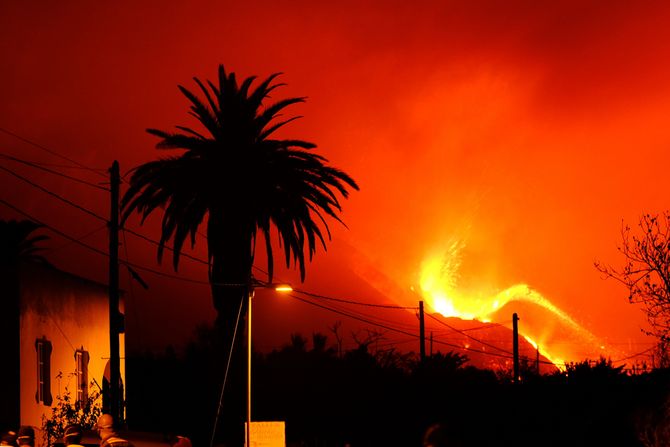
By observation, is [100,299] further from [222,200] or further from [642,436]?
[642,436]

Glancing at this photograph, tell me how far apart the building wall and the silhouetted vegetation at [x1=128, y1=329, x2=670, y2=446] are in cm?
399

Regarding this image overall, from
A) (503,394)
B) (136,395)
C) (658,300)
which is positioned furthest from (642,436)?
(136,395)

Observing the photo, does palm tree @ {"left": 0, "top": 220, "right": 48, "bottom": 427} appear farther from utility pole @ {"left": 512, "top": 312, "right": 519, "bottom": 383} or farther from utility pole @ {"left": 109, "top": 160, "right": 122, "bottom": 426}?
utility pole @ {"left": 512, "top": 312, "right": 519, "bottom": 383}

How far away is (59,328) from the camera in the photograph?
29.5m

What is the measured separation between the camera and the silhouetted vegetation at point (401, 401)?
93.6 ft

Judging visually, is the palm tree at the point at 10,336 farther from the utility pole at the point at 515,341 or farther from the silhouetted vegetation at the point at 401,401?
→ the utility pole at the point at 515,341

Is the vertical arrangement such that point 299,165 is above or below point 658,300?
above

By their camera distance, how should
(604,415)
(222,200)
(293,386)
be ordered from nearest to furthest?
1. (604,415)
2. (222,200)
3. (293,386)

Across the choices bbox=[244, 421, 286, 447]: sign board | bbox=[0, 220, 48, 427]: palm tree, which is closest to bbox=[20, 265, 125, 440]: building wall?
bbox=[0, 220, 48, 427]: palm tree

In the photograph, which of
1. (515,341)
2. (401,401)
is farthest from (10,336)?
(515,341)

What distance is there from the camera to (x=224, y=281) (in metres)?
33.6

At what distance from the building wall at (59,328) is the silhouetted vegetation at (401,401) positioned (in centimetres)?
399

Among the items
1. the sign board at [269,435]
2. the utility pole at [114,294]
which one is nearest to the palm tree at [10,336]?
the utility pole at [114,294]

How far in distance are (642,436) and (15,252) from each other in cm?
3250
